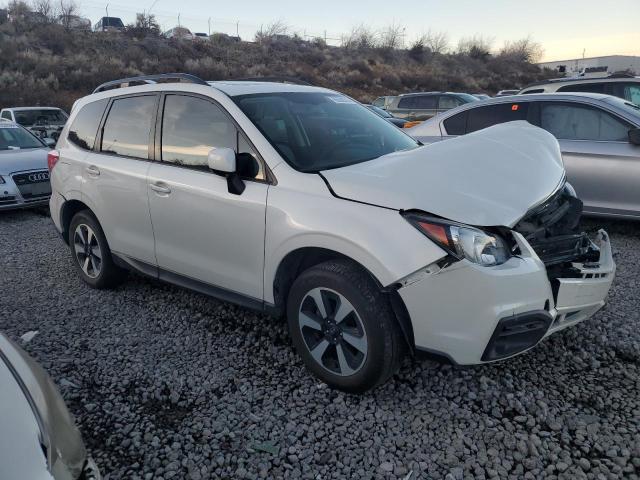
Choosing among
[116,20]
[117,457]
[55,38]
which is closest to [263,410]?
[117,457]

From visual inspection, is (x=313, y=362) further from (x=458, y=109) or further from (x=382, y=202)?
(x=458, y=109)

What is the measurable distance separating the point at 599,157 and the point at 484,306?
398 centimetres

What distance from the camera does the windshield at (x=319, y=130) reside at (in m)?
3.20

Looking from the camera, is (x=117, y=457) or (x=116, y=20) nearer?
(x=117, y=457)

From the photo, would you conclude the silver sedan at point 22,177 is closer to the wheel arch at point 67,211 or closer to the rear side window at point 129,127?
the wheel arch at point 67,211

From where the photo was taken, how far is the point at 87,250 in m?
4.58

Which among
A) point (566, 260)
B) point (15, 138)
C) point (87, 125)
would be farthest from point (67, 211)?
point (15, 138)

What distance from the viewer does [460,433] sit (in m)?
2.58

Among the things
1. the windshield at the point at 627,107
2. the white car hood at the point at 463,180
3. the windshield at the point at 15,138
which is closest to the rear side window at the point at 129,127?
the white car hood at the point at 463,180

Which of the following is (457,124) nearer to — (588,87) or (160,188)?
(588,87)

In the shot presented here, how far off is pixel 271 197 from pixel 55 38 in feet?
123

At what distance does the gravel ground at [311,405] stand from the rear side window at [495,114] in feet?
9.51

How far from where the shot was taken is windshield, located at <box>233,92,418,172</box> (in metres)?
3.20

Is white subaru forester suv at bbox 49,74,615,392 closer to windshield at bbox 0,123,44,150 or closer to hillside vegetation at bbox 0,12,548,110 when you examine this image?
windshield at bbox 0,123,44,150
